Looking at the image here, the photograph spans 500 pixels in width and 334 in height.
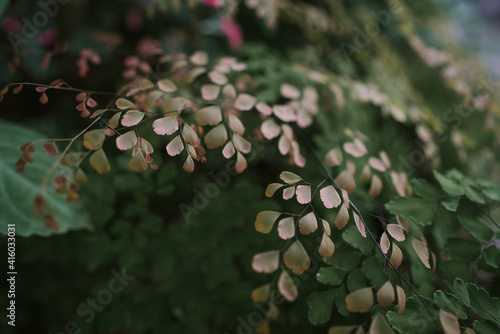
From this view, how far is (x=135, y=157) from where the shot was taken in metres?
0.54

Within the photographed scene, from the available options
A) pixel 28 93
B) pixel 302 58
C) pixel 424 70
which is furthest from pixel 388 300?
pixel 28 93

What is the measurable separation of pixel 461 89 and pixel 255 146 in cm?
71

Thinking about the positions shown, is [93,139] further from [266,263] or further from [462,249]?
[462,249]

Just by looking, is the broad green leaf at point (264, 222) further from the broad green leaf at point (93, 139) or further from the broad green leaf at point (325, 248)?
the broad green leaf at point (93, 139)

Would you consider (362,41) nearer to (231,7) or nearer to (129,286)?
(231,7)

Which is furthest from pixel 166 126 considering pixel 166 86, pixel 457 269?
pixel 457 269

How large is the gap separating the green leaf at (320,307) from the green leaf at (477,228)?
0.31 meters

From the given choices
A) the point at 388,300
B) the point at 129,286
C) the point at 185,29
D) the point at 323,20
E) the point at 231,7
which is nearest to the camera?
the point at 388,300

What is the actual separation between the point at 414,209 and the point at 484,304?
7.8 inches

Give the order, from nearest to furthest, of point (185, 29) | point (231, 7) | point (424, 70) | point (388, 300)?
point (388, 300), point (231, 7), point (185, 29), point (424, 70)

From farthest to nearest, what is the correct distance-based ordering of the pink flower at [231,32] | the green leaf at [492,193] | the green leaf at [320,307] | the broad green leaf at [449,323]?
1. the pink flower at [231,32]
2. the green leaf at [492,193]
3. the green leaf at [320,307]
4. the broad green leaf at [449,323]

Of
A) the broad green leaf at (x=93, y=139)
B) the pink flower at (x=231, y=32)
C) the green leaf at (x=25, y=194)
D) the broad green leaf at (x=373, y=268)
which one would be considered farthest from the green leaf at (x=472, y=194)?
the pink flower at (x=231, y=32)

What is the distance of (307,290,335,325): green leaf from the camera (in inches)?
23.9

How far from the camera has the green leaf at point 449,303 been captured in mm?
531
